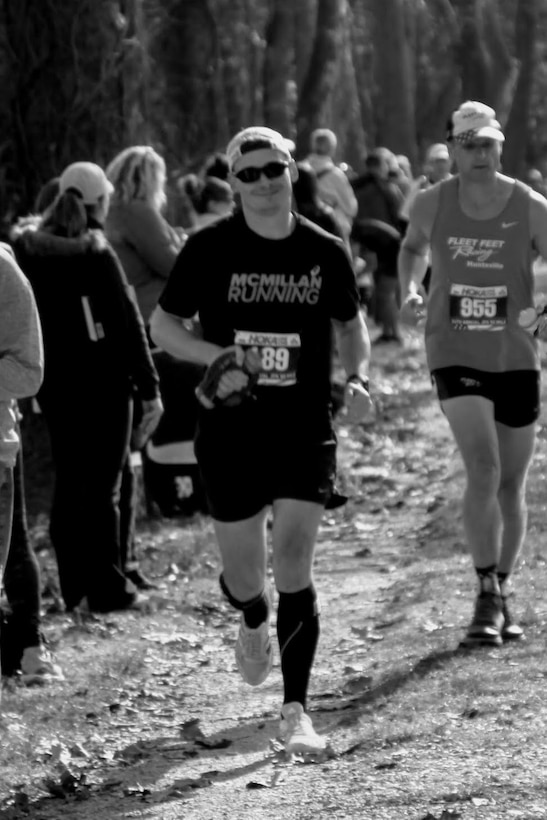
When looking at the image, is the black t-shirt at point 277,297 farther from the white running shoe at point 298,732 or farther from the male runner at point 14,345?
the white running shoe at point 298,732

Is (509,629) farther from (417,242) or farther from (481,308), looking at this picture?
(417,242)

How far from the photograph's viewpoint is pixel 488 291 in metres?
7.59

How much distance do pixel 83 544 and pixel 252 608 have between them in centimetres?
277

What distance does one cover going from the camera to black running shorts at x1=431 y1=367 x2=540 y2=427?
757 centimetres

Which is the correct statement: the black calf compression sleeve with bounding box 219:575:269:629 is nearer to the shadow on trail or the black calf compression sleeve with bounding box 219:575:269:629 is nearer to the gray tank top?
the shadow on trail

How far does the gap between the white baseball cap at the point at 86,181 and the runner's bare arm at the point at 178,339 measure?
2326 mm

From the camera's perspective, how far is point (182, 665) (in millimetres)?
8250

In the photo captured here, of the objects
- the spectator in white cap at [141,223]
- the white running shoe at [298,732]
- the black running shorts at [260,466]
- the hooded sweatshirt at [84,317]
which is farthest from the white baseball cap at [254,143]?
the spectator in white cap at [141,223]

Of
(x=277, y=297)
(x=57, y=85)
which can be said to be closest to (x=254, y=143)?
(x=277, y=297)

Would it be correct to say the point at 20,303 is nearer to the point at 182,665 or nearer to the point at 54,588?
the point at 182,665

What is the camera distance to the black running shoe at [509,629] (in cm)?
769

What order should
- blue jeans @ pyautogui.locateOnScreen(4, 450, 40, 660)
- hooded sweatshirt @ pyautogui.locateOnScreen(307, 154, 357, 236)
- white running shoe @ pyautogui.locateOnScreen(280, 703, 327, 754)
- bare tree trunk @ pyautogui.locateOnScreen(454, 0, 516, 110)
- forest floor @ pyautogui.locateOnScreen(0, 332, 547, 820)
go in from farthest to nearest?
bare tree trunk @ pyautogui.locateOnScreen(454, 0, 516, 110), hooded sweatshirt @ pyautogui.locateOnScreen(307, 154, 357, 236), blue jeans @ pyautogui.locateOnScreen(4, 450, 40, 660), white running shoe @ pyautogui.locateOnScreen(280, 703, 327, 754), forest floor @ pyautogui.locateOnScreen(0, 332, 547, 820)

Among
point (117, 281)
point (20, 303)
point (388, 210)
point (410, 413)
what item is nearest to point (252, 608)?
point (20, 303)

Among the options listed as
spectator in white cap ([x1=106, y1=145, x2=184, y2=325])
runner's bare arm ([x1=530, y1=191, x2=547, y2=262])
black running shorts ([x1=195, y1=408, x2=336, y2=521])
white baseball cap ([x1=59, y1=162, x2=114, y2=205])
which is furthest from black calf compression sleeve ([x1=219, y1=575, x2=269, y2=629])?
spectator in white cap ([x1=106, y1=145, x2=184, y2=325])
